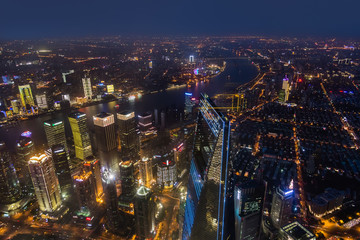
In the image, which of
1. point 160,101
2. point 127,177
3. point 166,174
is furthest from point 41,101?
point 166,174

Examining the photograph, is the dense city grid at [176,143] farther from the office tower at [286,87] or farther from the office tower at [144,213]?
the office tower at [286,87]

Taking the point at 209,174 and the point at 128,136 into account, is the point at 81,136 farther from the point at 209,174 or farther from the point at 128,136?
the point at 209,174

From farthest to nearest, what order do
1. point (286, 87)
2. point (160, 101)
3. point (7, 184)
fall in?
point (286, 87), point (160, 101), point (7, 184)

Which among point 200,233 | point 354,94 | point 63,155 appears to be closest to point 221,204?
point 200,233

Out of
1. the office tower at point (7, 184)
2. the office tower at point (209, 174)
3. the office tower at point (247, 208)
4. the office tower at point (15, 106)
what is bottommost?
the office tower at point (7, 184)

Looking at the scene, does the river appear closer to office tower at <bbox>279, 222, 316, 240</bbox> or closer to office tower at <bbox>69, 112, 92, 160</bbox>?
office tower at <bbox>69, 112, 92, 160</bbox>

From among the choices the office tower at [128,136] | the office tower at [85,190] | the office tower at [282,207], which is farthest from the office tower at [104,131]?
the office tower at [282,207]
